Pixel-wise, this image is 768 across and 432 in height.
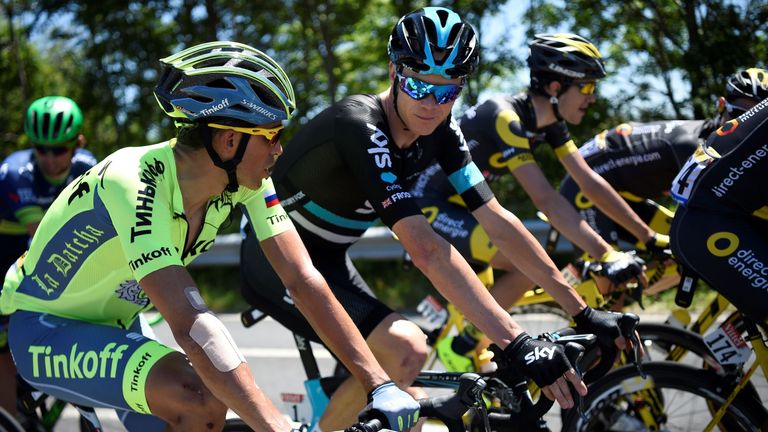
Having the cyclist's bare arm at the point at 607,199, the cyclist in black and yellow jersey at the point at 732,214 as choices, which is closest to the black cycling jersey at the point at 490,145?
the cyclist's bare arm at the point at 607,199

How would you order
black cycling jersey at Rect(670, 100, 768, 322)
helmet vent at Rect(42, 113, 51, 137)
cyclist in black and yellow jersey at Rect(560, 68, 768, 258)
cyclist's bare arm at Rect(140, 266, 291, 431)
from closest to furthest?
cyclist's bare arm at Rect(140, 266, 291, 431)
black cycling jersey at Rect(670, 100, 768, 322)
helmet vent at Rect(42, 113, 51, 137)
cyclist in black and yellow jersey at Rect(560, 68, 768, 258)

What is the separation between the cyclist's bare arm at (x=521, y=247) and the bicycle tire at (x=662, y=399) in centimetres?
57

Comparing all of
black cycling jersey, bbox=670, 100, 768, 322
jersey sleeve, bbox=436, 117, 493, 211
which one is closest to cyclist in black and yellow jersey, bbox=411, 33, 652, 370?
jersey sleeve, bbox=436, 117, 493, 211

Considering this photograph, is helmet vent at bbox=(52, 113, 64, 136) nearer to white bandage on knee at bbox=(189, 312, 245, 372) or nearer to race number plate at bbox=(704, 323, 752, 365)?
white bandage on knee at bbox=(189, 312, 245, 372)

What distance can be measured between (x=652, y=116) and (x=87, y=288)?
325 inches

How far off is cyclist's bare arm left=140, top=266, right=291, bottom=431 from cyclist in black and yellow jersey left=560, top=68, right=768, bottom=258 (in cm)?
364

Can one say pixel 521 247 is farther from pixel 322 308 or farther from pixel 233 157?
Answer: pixel 233 157

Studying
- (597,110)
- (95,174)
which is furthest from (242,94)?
(597,110)

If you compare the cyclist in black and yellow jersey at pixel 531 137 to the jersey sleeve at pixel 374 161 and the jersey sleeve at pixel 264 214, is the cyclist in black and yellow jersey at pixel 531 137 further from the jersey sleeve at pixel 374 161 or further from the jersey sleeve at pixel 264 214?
the jersey sleeve at pixel 264 214

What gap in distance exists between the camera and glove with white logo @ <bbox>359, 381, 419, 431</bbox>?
2.50 meters

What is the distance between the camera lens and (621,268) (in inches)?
158

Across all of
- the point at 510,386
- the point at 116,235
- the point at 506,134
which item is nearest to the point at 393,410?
the point at 510,386

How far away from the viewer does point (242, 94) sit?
9.25 feet

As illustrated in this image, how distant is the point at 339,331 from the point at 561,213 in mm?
1957
